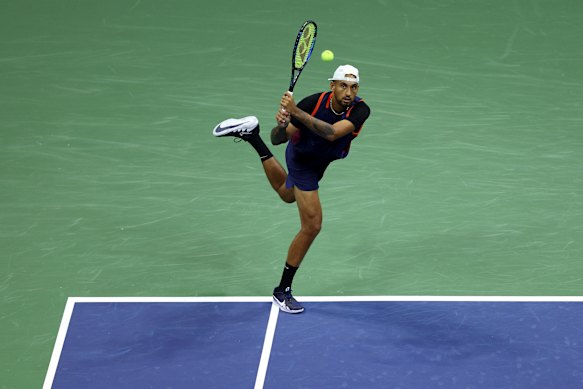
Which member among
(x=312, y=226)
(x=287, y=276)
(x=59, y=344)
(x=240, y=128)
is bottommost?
(x=59, y=344)

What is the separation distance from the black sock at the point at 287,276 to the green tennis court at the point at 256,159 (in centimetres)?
34

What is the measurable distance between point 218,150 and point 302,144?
10.7 feet

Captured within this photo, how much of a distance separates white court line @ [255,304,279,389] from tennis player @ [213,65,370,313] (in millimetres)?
94

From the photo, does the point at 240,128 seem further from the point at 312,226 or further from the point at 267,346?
the point at 267,346

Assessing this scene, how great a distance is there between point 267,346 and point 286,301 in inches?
24.5

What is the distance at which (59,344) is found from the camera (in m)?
10.8

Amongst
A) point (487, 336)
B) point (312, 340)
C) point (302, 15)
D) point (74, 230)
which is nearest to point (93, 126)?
point (74, 230)

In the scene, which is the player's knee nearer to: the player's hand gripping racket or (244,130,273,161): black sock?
(244,130,273,161): black sock

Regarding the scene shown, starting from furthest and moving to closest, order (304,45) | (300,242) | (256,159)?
1. (256,159)
2. (300,242)
3. (304,45)

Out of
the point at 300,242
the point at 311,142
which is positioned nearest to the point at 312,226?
the point at 300,242

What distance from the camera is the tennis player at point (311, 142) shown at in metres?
10.5

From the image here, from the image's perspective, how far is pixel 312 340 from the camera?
10867 millimetres

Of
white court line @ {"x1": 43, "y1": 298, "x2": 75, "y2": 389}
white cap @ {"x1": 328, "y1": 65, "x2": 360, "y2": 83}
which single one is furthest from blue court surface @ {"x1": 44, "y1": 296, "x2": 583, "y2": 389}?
white cap @ {"x1": 328, "y1": 65, "x2": 360, "y2": 83}

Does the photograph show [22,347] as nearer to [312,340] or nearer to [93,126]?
[312,340]
